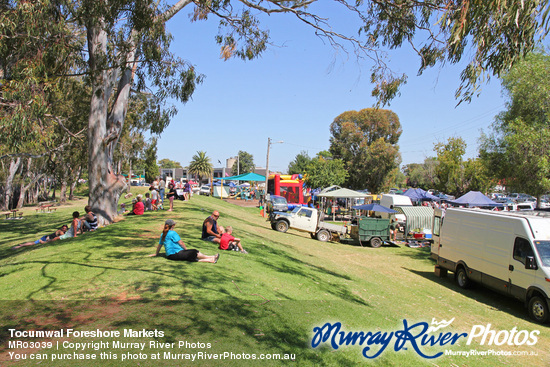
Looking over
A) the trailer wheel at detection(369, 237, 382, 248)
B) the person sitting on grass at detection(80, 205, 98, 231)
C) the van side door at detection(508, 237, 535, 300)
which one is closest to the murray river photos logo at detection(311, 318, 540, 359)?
the van side door at detection(508, 237, 535, 300)

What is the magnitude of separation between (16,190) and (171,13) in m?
30.2

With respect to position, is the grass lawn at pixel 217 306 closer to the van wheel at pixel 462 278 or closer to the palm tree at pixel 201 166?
the van wheel at pixel 462 278

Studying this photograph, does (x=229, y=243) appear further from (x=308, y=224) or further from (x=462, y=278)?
(x=308, y=224)

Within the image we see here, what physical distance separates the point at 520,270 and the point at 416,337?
4629 mm

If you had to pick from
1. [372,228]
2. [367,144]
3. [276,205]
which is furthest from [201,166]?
[372,228]

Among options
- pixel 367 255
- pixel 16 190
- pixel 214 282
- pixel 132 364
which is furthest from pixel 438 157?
pixel 16 190

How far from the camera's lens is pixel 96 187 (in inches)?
556

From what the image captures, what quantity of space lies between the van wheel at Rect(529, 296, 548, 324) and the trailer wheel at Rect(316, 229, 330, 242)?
11.8 meters

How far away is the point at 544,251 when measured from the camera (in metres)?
9.11

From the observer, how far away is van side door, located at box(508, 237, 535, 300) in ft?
30.3

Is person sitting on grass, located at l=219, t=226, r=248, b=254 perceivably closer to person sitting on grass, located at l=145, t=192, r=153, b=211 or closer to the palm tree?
person sitting on grass, located at l=145, t=192, r=153, b=211

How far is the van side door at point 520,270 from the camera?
364 inches

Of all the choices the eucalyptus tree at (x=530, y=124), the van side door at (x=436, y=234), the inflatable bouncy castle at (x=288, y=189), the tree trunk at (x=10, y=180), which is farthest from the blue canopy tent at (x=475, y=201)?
the tree trunk at (x=10, y=180)

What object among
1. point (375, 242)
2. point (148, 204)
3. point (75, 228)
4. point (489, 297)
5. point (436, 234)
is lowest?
point (489, 297)
